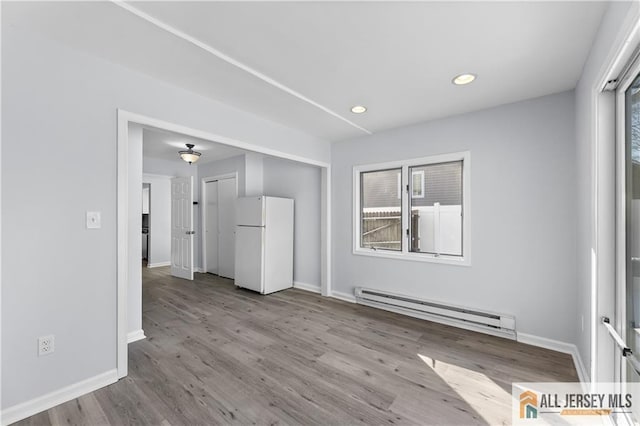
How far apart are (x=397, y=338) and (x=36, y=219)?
125 inches

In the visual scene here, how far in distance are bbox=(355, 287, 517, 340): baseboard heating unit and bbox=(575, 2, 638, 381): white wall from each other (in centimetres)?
60

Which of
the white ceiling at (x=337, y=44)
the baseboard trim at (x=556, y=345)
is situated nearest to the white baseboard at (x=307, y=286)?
the baseboard trim at (x=556, y=345)

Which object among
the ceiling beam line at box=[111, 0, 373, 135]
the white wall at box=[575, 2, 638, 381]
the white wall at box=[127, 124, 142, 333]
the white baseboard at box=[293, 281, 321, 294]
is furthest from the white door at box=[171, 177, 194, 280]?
the white wall at box=[575, 2, 638, 381]

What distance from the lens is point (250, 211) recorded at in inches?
184

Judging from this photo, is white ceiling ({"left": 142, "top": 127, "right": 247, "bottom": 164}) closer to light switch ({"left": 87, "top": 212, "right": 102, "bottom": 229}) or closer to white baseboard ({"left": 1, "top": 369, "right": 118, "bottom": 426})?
light switch ({"left": 87, "top": 212, "right": 102, "bottom": 229})

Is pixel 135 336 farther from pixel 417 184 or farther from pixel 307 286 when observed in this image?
pixel 417 184

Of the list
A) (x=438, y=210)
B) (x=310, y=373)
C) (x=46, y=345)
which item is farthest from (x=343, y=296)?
(x=46, y=345)

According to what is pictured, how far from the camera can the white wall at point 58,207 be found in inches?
67.9

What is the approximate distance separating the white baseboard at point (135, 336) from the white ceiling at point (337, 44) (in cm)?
252

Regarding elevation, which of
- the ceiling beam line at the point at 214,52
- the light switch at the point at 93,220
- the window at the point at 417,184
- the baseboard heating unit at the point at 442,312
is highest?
the ceiling beam line at the point at 214,52

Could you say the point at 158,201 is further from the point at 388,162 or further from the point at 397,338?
the point at 397,338

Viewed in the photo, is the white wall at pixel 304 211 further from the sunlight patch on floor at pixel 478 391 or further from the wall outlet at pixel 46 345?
the wall outlet at pixel 46 345

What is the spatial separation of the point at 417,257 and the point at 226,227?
3929 millimetres

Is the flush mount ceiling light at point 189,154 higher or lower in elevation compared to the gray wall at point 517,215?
higher
